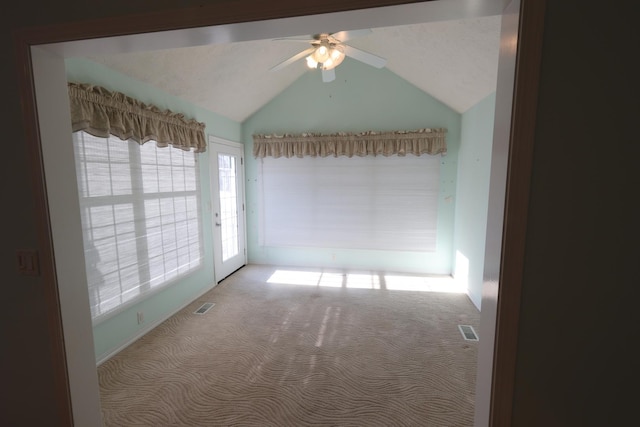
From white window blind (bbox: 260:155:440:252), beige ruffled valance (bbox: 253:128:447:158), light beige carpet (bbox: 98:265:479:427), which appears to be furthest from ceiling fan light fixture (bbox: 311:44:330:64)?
light beige carpet (bbox: 98:265:479:427)

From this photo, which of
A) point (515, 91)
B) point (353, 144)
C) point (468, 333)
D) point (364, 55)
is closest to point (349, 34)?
point (364, 55)

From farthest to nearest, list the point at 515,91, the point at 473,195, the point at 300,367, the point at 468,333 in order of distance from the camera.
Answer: the point at 473,195, the point at 468,333, the point at 300,367, the point at 515,91

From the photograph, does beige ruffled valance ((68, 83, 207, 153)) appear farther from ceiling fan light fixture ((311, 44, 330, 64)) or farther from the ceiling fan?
ceiling fan light fixture ((311, 44, 330, 64))

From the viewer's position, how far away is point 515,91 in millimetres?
748

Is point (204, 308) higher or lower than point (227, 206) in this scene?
lower

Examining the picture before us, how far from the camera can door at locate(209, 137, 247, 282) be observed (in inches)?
152

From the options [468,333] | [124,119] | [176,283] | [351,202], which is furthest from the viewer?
[351,202]

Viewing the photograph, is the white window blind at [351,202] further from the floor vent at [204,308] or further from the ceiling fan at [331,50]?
the ceiling fan at [331,50]

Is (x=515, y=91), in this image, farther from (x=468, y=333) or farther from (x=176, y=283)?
(x=176, y=283)

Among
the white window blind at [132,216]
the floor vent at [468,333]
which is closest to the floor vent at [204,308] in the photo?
the white window blind at [132,216]

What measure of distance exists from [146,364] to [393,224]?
348cm

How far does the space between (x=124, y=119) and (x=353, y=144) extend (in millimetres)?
2888

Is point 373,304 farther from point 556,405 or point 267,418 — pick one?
point 556,405

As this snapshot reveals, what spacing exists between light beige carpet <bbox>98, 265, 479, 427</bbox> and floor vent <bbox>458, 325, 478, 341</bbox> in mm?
73
